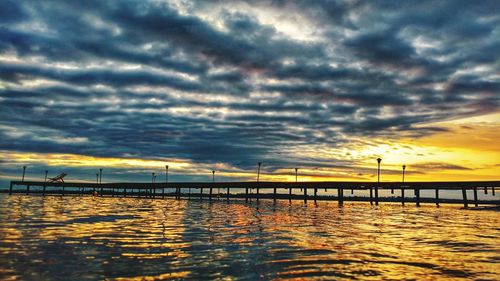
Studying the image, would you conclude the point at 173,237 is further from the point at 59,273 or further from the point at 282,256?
the point at 59,273

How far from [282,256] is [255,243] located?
390 cm

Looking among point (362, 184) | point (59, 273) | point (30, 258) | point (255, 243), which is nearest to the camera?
point (59, 273)

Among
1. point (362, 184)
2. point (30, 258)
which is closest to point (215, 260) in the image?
point (30, 258)

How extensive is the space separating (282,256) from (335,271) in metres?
3.07

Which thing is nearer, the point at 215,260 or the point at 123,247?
the point at 215,260

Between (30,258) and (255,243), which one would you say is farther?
(255,243)

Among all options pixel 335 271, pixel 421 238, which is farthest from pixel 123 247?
pixel 421 238

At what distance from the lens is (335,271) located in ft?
41.1

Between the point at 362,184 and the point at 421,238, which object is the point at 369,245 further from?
the point at 362,184

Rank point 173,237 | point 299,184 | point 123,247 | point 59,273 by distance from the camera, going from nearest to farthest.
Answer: point 59,273, point 123,247, point 173,237, point 299,184

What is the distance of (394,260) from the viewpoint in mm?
14789

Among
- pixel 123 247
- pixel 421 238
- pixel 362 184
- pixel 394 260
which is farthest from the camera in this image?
pixel 362 184

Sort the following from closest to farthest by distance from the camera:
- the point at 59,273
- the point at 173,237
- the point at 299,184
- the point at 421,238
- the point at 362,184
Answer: the point at 59,273 < the point at 173,237 < the point at 421,238 < the point at 362,184 < the point at 299,184

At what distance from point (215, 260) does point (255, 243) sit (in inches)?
210
